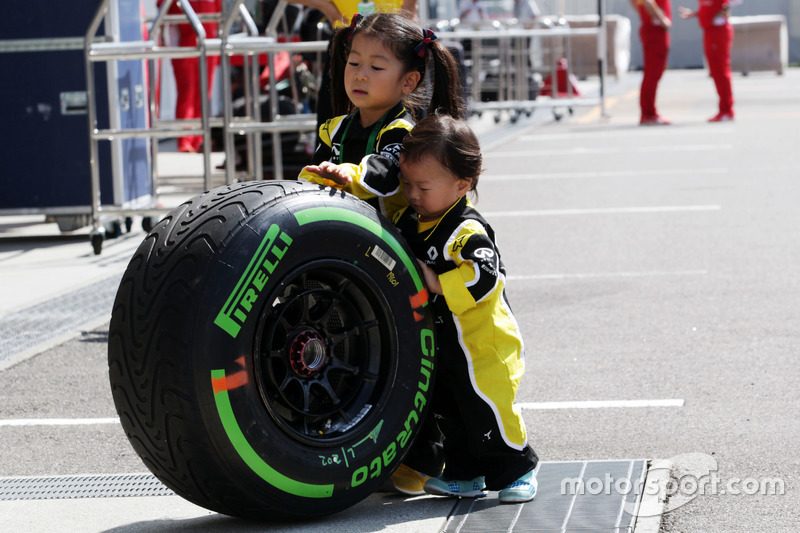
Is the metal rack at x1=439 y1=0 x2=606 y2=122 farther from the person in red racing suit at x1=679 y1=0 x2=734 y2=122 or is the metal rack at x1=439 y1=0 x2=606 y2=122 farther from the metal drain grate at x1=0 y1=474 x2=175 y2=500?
the metal drain grate at x1=0 y1=474 x2=175 y2=500

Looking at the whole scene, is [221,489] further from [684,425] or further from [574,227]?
[574,227]

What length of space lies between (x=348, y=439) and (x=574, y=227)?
6.11 metres

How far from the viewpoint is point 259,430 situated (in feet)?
12.3

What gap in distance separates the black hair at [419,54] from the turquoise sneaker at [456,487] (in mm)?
1131

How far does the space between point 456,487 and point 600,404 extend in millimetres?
1233

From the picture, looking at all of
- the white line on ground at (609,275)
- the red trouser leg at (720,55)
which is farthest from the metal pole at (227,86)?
the red trouser leg at (720,55)

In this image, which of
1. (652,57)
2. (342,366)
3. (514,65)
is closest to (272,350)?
(342,366)

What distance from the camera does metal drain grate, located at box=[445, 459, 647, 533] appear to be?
3.92 meters

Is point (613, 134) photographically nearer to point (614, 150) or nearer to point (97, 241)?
point (614, 150)

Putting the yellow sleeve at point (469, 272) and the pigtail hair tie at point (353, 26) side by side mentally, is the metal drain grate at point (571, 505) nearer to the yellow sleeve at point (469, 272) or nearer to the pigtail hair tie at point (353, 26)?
the yellow sleeve at point (469, 272)

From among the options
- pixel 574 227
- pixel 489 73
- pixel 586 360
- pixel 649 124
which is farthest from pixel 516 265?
pixel 489 73

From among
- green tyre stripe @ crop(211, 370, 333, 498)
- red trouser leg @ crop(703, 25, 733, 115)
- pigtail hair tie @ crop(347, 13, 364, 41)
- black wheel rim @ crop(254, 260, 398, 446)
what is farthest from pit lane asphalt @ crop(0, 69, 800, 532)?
red trouser leg @ crop(703, 25, 733, 115)

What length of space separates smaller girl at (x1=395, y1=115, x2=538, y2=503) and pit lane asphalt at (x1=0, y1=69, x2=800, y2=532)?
20 centimetres

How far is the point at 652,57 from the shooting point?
17.6m
